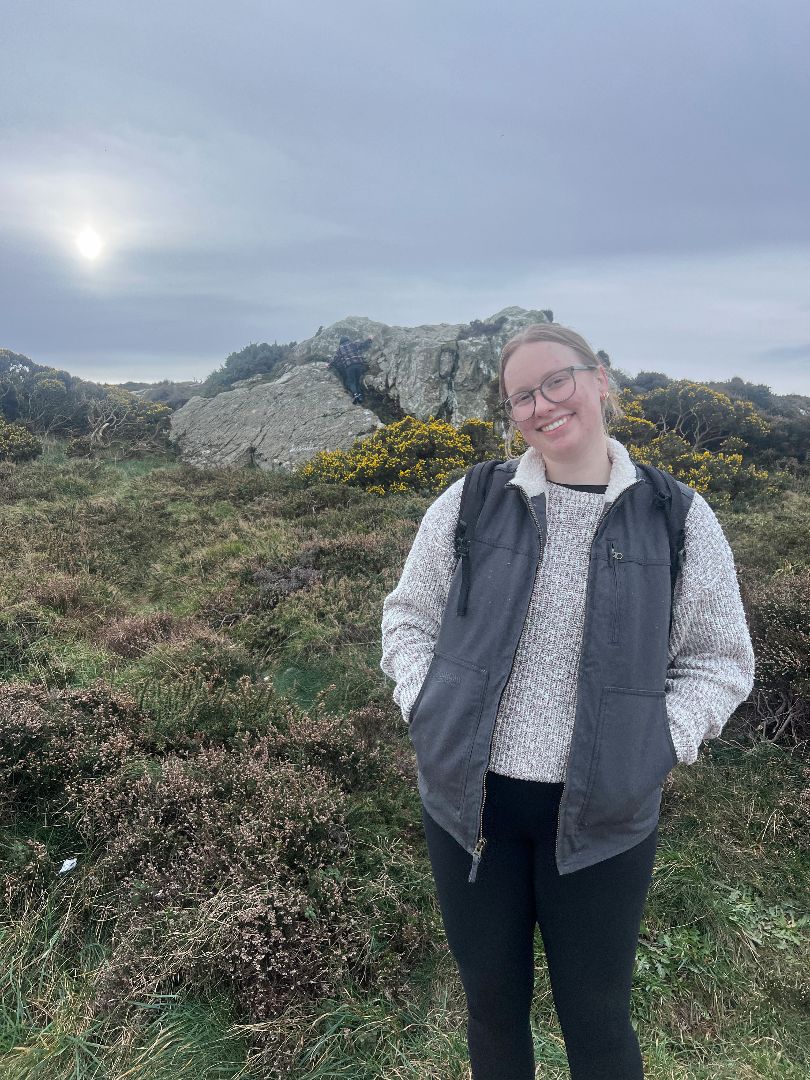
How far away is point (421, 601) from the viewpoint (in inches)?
75.2

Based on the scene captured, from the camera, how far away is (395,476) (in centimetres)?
1181

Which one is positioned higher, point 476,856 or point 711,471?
point 711,471

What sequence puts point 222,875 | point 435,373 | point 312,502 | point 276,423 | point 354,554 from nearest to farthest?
point 222,875 < point 354,554 < point 312,502 < point 276,423 < point 435,373

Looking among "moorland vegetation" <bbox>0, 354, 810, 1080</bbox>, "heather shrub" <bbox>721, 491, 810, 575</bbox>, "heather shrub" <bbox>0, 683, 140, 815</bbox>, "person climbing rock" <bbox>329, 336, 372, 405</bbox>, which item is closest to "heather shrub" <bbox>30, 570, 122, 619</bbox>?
"moorland vegetation" <bbox>0, 354, 810, 1080</bbox>

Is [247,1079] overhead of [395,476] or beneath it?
beneath

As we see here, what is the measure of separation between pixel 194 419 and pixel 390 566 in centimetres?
1391

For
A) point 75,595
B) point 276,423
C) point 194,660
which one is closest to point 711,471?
point 194,660

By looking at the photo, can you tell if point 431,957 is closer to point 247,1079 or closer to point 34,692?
point 247,1079

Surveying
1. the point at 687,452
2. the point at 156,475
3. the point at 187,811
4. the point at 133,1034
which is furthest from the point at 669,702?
the point at 156,475

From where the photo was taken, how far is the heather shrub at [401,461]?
1152 centimetres

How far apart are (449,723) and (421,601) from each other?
0.40 m

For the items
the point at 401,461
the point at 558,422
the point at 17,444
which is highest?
the point at 17,444

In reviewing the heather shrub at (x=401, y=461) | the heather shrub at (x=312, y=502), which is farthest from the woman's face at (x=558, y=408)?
the heather shrub at (x=401, y=461)

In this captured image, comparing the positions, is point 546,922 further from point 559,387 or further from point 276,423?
point 276,423
